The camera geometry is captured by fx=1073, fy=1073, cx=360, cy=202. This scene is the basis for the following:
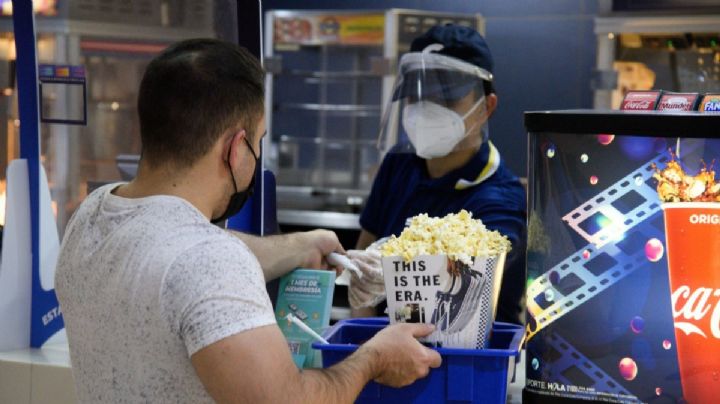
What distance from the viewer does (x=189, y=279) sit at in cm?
161

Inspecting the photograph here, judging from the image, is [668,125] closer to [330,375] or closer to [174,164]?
[330,375]

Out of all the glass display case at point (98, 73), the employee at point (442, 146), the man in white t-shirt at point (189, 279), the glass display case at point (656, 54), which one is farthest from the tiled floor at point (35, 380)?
the glass display case at point (656, 54)

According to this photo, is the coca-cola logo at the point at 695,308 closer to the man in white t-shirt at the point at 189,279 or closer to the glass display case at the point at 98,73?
the man in white t-shirt at the point at 189,279

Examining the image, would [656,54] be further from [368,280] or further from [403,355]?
[403,355]

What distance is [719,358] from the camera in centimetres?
166

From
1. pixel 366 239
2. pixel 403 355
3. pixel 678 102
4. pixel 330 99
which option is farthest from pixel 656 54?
pixel 403 355

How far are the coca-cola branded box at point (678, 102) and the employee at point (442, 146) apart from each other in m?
1.20

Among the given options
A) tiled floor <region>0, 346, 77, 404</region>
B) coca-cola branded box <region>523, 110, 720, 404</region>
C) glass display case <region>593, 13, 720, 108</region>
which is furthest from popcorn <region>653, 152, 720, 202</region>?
glass display case <region>593, 13, 720, 108</region>

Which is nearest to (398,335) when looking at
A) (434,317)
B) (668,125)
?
(434,317)

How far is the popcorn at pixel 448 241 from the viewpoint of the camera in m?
1.77

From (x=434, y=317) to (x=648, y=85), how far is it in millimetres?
4032

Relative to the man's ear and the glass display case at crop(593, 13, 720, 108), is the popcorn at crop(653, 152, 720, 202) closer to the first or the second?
the man's ear

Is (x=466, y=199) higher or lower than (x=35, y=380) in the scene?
higher

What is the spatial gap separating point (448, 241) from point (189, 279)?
1.44ft
